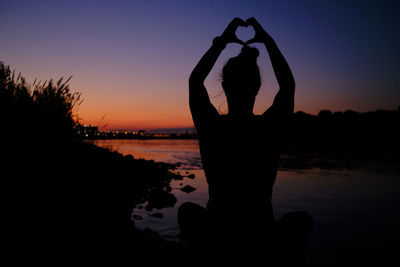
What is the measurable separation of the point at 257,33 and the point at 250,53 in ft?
0.73

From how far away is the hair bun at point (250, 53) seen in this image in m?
2.05

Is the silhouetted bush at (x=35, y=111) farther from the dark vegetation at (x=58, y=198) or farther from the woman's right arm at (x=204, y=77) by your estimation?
the woman's right arm at (x=204, y=77)

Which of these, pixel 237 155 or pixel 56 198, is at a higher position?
pixel 237 155

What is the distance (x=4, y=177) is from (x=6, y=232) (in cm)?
218

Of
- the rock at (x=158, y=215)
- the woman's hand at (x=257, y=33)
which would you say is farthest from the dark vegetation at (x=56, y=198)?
the woman's hand at (x=257, y=33)

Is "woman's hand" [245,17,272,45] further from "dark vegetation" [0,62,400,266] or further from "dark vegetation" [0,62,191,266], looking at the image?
"dark vegetation" [0,62,191,266]

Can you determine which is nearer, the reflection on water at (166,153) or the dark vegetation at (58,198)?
the dark vegetation at (58,198)

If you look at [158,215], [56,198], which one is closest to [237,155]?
[56,198]

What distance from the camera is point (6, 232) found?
4512 millimetres

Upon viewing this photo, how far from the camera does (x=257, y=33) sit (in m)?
2.16

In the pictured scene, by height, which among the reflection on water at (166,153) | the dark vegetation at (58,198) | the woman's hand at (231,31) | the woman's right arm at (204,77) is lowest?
the reflection on water at (166,153)

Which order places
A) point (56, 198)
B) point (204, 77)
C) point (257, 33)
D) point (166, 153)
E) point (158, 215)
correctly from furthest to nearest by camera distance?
point (166, 153) < point (158, 215) < point (56, 198) < point (257, 33) < point (204, 77)

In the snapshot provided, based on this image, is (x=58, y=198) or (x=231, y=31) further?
(x=58, y=198)

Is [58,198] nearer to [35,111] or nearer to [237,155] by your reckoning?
[35,111]
